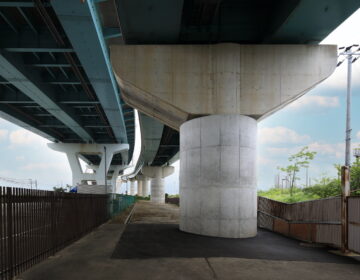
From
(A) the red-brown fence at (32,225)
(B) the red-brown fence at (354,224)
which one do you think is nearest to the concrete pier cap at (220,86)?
(B) the red-brown fence at (354,224)

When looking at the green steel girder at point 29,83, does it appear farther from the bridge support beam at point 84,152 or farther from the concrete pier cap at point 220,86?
the bridge support beam at point 84,152

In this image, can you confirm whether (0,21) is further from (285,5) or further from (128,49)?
(285,5)

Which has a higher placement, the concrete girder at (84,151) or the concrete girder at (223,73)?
the concrete girder at (223,73)

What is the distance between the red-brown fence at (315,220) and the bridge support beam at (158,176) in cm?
5803

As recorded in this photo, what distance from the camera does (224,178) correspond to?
12.9 metres

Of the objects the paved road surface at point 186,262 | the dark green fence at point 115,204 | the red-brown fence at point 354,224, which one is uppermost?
the red-brown fence at point 354,224

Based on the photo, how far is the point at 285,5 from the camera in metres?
12.2

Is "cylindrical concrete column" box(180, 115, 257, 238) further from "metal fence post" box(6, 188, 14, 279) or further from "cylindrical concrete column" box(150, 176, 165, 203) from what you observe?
"cylindrical concrete column" box(150, 176, 165, 203)

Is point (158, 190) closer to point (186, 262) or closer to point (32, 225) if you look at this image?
point (186, 262)

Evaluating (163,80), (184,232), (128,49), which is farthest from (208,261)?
(128,49)

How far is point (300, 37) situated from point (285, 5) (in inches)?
76.1

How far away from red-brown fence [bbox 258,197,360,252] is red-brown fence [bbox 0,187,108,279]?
862 centimetres

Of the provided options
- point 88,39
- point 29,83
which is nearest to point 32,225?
point 88,39

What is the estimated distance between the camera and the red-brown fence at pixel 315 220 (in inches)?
374
